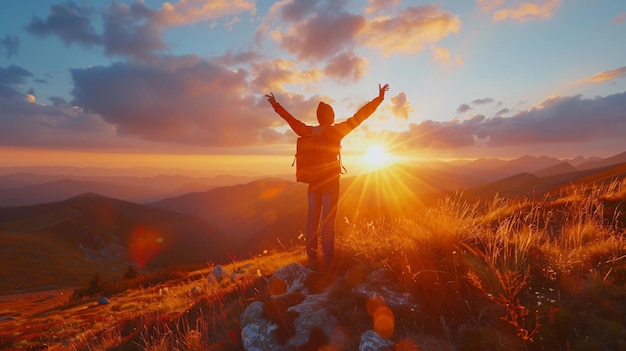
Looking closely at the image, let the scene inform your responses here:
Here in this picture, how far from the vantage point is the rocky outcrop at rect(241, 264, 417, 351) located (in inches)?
174

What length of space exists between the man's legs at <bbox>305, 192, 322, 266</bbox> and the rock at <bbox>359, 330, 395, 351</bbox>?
10.6 ft

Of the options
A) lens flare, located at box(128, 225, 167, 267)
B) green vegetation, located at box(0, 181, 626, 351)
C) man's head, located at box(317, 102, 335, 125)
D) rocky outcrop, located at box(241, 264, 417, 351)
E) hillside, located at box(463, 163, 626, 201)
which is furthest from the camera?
lens flare, located at box(128, 225, 167, 267)

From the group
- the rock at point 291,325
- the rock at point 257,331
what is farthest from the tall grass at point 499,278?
the rock at point 257,331

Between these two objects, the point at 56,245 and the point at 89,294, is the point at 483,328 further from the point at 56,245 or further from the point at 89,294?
the point at 56,245

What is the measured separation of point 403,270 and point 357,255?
1483 millimetres

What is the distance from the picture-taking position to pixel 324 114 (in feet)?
23.7

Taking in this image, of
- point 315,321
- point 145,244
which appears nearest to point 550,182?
point 315,321

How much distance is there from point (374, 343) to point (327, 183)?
3.56 m

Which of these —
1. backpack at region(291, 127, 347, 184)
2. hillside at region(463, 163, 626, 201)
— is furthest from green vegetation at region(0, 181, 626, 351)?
hillside at region(463, 163, 626, 201)

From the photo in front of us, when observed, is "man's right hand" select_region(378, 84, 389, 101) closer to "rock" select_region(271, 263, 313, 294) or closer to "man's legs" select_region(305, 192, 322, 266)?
"man's legs" select_region(305, 192, 322, 266)

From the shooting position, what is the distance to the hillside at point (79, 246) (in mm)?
76250

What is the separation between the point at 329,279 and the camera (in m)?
6.35

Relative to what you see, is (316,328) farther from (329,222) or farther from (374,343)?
(329,222)

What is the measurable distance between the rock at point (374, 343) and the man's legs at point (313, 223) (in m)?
3.24
